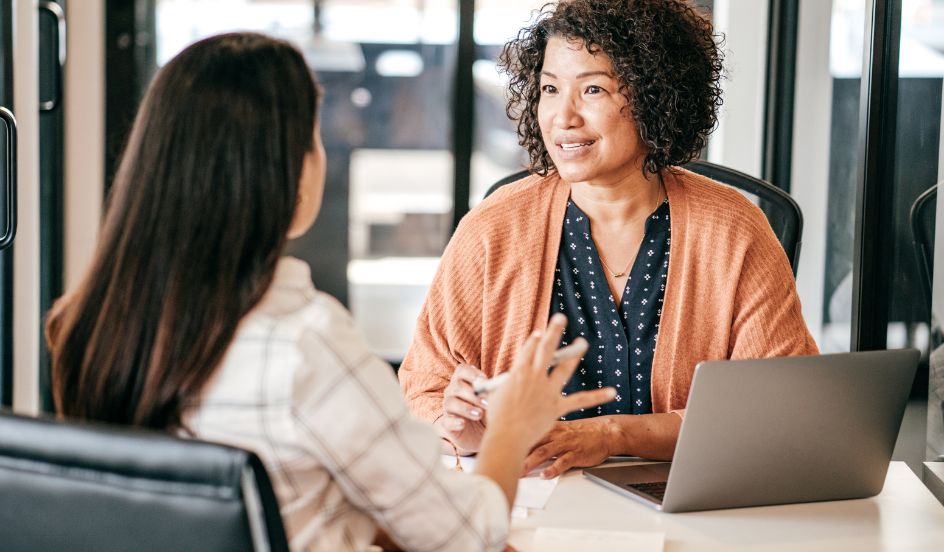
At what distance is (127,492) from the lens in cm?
81

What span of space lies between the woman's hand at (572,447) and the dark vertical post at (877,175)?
89cm

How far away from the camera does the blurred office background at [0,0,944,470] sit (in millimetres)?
2121

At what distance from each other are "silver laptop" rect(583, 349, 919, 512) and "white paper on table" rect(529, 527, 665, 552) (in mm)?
96

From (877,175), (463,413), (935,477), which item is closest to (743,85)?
(877,175)

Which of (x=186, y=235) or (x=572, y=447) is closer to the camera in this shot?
(x=186, y=235)

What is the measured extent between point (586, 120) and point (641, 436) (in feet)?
1.81

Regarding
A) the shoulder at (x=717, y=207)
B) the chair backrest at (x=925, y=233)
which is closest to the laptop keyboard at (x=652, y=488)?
the shoulder at (x=717, y=207)

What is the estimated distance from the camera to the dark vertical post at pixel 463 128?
397cm

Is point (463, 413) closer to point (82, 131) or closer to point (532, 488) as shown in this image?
point (532, 488)

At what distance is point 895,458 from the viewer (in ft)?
6.06

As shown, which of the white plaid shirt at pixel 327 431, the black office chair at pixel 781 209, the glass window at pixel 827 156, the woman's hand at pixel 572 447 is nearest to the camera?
the white plaid shirt at pixel 327 431

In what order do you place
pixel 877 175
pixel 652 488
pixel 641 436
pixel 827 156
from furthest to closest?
pixel 827 156, pixel 877 175, pixel 641 436, pixel 652 488

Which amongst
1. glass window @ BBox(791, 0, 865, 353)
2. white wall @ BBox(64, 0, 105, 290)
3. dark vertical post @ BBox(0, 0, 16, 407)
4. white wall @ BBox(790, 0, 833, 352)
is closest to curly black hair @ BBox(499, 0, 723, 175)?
glass window @ BBox(791, 0, 865, 353)

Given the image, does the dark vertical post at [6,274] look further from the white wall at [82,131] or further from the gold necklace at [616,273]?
the gold necklace at [616,273]
